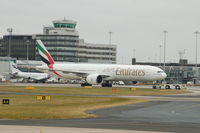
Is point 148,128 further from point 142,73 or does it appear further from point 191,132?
point 142,73

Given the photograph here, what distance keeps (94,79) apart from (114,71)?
200 inches

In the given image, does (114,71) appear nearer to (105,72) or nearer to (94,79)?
(105,72)

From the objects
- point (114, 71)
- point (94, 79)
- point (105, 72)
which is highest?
point (114, 71)

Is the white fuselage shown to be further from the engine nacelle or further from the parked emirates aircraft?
the engine nacelle

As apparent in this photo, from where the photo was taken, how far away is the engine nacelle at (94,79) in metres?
105

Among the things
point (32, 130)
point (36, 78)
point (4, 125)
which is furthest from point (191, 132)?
point (36, 78)

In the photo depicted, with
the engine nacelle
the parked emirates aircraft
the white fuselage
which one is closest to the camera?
the white fuselage

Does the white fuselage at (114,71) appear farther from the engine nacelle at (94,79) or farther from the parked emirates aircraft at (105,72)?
the engine nacelle at (94,79)

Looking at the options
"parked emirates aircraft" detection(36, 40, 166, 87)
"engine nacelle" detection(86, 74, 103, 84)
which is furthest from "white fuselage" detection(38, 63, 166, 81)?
"engine nacelle" detection(86, 74, 103, 84)

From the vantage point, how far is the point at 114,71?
106312 millimetres

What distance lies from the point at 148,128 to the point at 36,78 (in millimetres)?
133842

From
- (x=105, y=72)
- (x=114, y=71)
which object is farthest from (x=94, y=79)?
(x=114, y=71)

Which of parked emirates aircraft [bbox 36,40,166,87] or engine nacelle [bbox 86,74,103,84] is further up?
parked emirates aircraft [bbox 36,40,166,87]

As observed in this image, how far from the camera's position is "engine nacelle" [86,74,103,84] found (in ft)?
344
